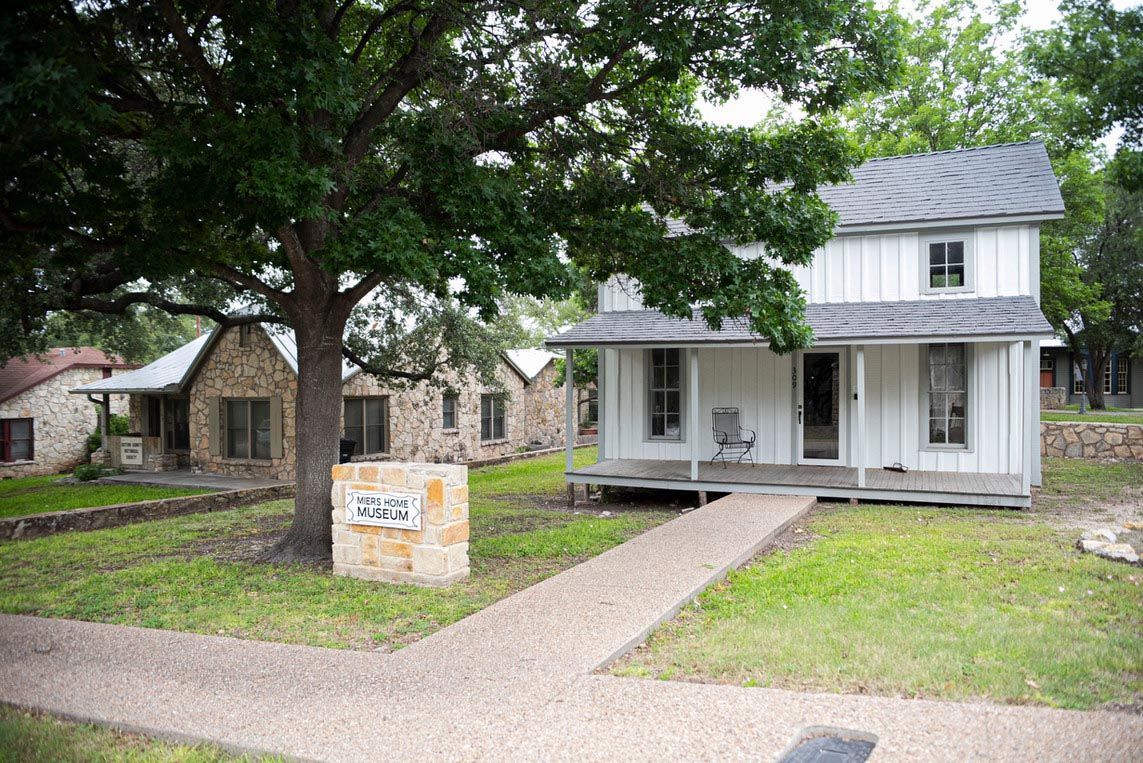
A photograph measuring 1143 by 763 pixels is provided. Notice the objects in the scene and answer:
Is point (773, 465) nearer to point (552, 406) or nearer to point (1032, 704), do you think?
point (1032, 704)

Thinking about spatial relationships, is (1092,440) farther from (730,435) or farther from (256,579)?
(256,579)

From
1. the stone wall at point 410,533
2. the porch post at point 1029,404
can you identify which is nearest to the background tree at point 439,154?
the stone wall at point 410,533

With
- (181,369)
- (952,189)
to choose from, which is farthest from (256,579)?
(181,369)

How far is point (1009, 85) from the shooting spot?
22.7 m

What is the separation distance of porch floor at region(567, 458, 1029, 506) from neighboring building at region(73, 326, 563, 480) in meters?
5.82

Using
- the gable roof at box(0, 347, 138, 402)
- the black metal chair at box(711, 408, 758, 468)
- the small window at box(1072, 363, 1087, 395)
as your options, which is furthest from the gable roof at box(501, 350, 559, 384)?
the small window at box(1072, 363, 1087, 395)

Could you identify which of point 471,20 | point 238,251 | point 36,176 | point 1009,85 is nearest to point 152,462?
point 238,251

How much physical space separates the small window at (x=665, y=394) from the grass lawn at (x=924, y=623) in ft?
16.5

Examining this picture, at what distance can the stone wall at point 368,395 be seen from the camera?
682 inches

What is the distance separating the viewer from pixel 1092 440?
17.6 meters

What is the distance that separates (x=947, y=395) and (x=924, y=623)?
788 centimetres

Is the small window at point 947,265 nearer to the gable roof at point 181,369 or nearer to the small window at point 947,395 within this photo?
the small window at point 947,395

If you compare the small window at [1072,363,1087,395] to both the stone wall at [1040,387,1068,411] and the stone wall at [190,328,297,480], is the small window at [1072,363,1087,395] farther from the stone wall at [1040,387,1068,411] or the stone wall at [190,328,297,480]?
the stone wall at [190,328,297,480]

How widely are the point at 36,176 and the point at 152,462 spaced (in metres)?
14.8
